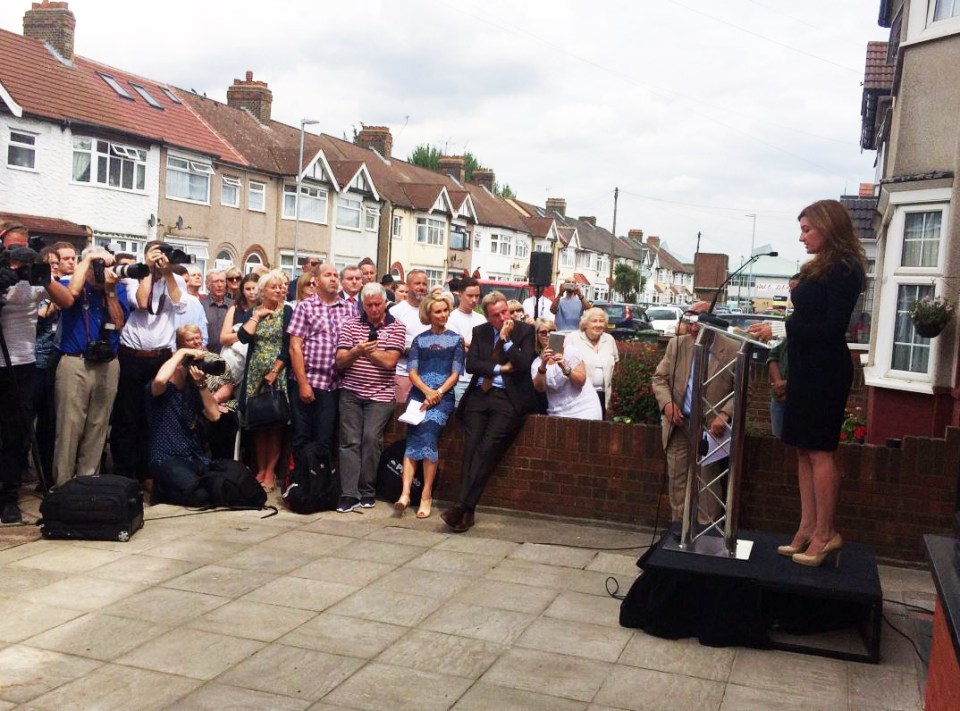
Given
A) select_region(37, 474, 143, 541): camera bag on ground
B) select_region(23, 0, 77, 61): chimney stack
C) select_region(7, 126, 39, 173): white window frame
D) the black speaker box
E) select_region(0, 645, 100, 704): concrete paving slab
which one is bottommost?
select_region(0, 645, 100, 704): concrete paving slab

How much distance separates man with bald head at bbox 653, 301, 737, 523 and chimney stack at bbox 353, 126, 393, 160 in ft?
181

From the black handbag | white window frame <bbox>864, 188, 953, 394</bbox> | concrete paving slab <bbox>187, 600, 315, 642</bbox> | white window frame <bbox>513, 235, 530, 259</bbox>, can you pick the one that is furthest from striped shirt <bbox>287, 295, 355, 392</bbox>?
white window frame <bbox>513, 235, 530, 259</bbox>

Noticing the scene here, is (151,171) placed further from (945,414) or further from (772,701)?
(772,701)

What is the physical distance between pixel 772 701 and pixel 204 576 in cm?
345

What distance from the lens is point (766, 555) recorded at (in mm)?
5770

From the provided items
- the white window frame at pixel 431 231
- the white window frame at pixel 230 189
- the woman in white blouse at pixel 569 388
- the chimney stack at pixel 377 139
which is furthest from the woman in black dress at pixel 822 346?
the chimney stack at pixel 377 139

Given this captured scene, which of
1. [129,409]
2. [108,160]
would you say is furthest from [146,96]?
[129,409]

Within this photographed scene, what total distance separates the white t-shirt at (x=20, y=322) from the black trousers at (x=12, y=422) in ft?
0.29

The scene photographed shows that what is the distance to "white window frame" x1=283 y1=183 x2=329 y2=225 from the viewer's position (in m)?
44.4

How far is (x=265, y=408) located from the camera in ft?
27.2

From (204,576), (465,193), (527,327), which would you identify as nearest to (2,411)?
(204,576)

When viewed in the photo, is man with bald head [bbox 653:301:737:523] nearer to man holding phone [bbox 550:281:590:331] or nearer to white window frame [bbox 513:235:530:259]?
man holding phone [bbox 550:281:590:331]

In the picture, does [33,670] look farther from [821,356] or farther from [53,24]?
[53,24]

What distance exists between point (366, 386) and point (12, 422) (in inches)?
106
